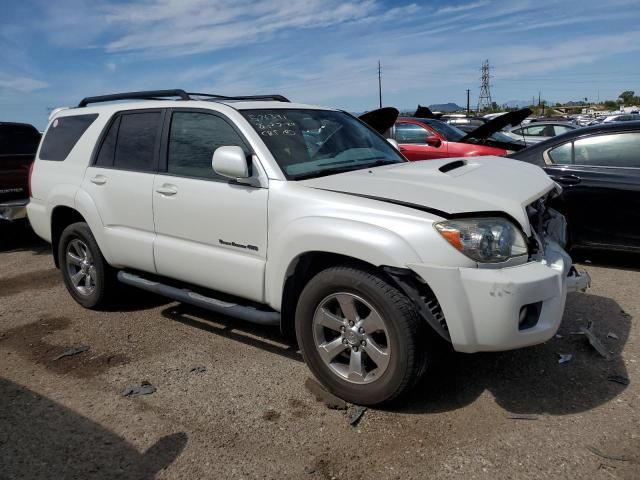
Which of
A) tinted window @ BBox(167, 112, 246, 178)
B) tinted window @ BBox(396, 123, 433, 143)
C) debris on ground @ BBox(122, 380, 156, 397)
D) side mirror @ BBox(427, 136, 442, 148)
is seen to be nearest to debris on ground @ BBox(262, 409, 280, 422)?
debris on ground @ BBox(122, 380, 156, 397)

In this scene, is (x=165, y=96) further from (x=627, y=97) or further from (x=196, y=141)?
(x=627, y=97)

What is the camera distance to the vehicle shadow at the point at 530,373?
3.31m

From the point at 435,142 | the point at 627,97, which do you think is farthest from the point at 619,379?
the point at 627,97

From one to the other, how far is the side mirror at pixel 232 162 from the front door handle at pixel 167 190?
0.67m

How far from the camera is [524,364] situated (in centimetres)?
378

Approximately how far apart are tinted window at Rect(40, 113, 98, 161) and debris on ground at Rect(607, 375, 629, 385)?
14.9 ft

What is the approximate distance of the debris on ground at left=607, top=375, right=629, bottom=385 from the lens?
3484mm

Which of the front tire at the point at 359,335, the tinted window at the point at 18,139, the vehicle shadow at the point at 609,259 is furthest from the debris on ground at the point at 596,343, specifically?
the tinted window at the point at 18,139

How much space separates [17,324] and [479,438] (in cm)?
406

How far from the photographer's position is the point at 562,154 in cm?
597

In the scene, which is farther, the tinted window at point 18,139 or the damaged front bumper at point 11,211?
the tinted window at point 18,139

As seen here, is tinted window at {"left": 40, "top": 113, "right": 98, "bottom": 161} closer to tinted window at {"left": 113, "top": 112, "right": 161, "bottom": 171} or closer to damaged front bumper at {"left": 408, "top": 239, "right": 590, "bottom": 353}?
tinted window at {"left": 113, "top": 112, "right": 161, "bottom": 171}

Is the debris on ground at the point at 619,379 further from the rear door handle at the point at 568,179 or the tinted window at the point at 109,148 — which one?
the tinted window at the point at 109,148

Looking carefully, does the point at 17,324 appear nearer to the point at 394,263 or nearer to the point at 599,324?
the point at 394,263
